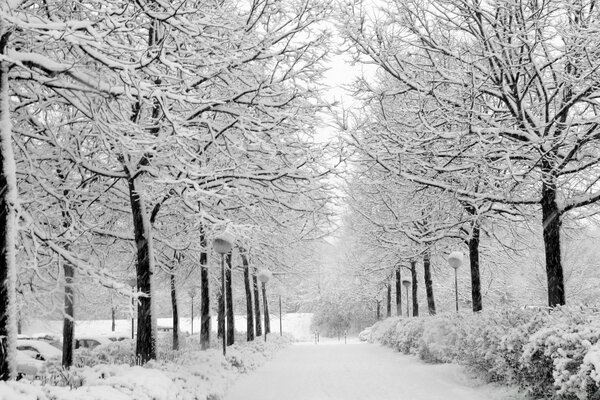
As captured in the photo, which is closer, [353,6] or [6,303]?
[6,303]

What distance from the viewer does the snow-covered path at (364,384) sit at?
870 centimetres

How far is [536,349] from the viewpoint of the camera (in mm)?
6688

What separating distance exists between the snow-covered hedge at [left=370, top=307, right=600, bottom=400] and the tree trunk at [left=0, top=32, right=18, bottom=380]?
6025mm

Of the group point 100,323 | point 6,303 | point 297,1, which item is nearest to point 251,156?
point 297,1

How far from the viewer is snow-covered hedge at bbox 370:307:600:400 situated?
18.7 ft

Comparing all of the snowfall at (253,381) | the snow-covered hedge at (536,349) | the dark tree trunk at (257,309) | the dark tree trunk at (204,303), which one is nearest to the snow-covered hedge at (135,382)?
the snowfall at (253,381)

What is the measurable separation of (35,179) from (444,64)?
9912 millimetres

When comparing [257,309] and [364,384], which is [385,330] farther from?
[364,384]

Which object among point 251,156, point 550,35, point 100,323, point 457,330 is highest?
point 550,35

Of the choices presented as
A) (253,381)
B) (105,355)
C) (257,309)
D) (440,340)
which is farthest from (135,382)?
(257,309)

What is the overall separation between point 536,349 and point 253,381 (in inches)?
259

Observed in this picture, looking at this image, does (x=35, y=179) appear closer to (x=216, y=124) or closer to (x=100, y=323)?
(x=216, y=124)

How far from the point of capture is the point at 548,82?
10.5 m

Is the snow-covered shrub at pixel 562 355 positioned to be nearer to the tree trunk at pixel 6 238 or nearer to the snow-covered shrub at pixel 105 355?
the tree trunk at pixel 6 238
